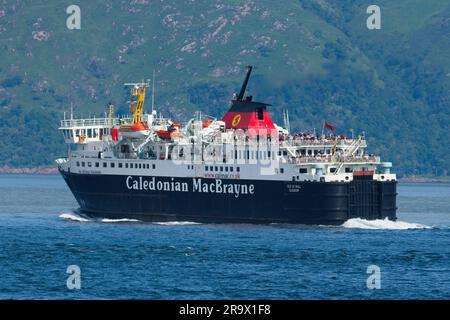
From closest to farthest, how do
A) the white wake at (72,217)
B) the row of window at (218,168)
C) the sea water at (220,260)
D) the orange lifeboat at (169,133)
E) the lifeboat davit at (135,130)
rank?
the sea water at (220,260)
the row of window at (218,168)
the orange lifeboat at (169,133)
the lifeboat davit at (135,130)
the white wake at (72,217)

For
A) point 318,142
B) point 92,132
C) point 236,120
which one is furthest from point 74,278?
point 92,132

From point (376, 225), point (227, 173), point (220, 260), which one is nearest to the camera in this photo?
point (220, 260)

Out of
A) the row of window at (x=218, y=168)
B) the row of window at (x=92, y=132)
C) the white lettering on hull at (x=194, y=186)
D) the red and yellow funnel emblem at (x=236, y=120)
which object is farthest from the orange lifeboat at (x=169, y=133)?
the row of window at (x=92, y=132)

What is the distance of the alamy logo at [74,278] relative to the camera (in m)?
60.9

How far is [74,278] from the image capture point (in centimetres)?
6266

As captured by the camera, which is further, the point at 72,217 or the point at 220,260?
the point at 72,217

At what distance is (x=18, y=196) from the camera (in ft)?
464

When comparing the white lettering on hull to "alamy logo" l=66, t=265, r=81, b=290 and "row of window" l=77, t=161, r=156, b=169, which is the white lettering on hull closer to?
"row of window" l=77, t=161, r=156, b=169

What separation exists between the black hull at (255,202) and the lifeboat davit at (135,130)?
3.28 m

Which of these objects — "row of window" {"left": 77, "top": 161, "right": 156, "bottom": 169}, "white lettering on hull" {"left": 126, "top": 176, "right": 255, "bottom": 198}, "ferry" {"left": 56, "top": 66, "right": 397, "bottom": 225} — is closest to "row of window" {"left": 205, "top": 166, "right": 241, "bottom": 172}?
"ferry" {"left": 56, "top": 66, "right": 397, "bottom": 225}

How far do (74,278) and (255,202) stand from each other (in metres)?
29.5

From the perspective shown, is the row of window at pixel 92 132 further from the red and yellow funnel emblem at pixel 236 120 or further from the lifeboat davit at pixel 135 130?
the red and yellow funnel emblem at pixel 236 120

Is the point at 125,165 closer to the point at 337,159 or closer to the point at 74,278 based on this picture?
the point at 337,159

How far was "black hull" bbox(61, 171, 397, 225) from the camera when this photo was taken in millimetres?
88562
